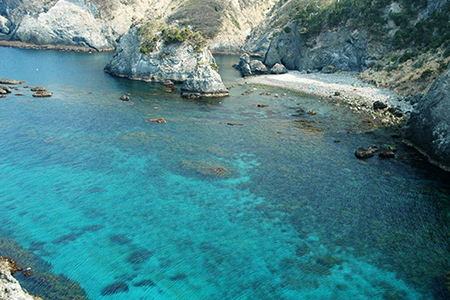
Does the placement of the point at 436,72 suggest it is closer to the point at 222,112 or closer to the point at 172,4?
the point at 222,112

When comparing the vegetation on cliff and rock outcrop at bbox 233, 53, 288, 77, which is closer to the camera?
the vegetation on cliff

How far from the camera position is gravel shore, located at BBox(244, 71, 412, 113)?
63.0 meters

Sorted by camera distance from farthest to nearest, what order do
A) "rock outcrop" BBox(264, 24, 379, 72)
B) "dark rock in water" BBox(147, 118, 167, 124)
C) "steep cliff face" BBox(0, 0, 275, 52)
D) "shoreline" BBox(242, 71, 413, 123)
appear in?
"steep cliff face" BBox(0, 0, 275, 52)
"rock outcrop" BBox(264, 24, 379, 72)
"shoreline" BBox(242, 71, 413, 123)
"dark rock in water" BBox(147, 118, 167, 124)

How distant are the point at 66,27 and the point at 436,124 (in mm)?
160237

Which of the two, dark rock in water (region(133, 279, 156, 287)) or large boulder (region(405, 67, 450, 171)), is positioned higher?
large boulder (region(405, 67, 450, 171))

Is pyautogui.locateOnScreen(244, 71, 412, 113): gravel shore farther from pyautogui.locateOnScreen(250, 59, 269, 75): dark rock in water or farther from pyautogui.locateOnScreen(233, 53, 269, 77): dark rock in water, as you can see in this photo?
pyautogui.locateOnScreen(250, 59, 269, 75): dark rock in water

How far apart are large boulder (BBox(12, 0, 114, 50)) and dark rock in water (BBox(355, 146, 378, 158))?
14907 cm

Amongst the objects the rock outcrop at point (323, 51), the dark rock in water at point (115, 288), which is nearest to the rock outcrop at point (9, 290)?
the dark rock in water at point (115, 288)

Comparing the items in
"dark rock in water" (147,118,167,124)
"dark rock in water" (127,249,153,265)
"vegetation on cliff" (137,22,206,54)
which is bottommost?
"dark rock in water" (127,249,153,265)

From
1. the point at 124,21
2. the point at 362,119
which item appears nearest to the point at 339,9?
the point at 362,119

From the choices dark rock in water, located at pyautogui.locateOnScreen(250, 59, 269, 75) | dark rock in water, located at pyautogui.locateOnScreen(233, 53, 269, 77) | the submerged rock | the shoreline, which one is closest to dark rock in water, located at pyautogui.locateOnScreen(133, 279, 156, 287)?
the shoreline

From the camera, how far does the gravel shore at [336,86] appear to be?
63000 millimetres

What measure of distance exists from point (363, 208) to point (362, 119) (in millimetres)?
29312

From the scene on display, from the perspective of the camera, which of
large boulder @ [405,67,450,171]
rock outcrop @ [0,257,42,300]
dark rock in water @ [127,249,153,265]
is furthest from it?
large boulder @ [405,67,450,171]
